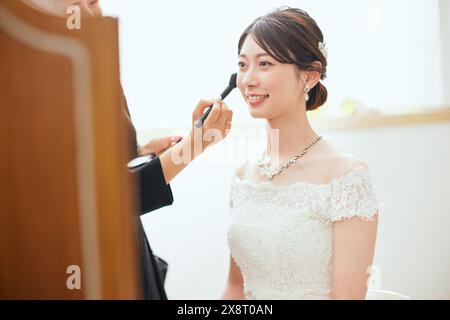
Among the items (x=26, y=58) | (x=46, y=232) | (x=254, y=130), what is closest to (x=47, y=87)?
(x=26, y=58)

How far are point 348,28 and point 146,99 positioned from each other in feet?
2.00

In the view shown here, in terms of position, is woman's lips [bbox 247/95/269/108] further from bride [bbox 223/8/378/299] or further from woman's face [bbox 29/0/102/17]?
woman's face [bbox 29/0/102/17]

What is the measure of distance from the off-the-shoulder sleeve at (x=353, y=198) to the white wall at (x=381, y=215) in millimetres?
374

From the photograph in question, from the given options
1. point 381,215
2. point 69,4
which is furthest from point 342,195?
point 69,4

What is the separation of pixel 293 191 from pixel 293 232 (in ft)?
0.29

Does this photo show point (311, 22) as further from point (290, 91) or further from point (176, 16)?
Result: point (176, 16)

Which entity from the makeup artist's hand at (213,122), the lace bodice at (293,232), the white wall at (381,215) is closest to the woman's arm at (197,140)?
the makeup artist's hand at (213,122)

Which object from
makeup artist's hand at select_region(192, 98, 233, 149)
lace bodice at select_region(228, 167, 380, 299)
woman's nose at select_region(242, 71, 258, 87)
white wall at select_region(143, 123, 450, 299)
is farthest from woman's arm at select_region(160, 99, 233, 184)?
white wall at select_region(143, 123, 450, 299)

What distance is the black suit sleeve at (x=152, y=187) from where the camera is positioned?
81 cm

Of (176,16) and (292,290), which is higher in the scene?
(176,16)

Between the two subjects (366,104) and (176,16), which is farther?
(366,104)

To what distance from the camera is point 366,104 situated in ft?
4.82

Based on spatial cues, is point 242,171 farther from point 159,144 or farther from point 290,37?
point 290,37

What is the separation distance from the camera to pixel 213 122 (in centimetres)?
90
